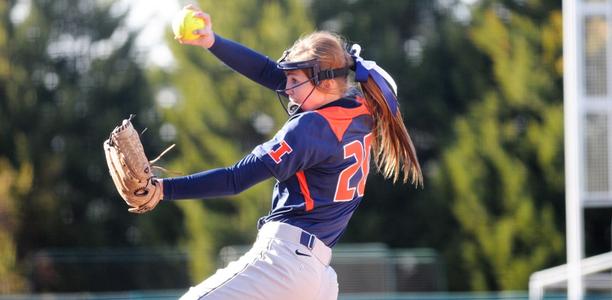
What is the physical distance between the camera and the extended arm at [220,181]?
390 cm

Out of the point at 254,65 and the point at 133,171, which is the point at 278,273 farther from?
the point at 254,65

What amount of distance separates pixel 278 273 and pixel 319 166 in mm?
430

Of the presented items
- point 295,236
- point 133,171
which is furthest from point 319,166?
point 133,171

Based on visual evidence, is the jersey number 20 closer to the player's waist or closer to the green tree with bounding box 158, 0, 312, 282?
the player's waist

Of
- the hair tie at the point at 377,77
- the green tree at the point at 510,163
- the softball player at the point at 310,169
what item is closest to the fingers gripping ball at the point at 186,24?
the softball player at the point at 310,169

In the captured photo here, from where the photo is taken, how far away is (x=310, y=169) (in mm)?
4090

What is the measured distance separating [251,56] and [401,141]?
784 millimetres

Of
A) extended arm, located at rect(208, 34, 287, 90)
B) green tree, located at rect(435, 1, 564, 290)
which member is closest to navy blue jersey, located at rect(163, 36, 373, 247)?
extended arm, located at rect(208, 34, 287, 90)

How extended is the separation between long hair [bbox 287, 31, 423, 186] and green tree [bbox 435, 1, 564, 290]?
1337 cm

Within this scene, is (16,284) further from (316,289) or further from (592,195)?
(316,289)

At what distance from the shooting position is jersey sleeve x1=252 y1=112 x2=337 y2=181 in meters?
3.92

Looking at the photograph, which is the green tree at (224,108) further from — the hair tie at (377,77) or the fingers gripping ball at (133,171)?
the fingers gripping ball at (133,171)

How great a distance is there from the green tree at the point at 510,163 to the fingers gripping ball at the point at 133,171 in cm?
1404

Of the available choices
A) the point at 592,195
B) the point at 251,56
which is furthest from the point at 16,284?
the point at 251,56
